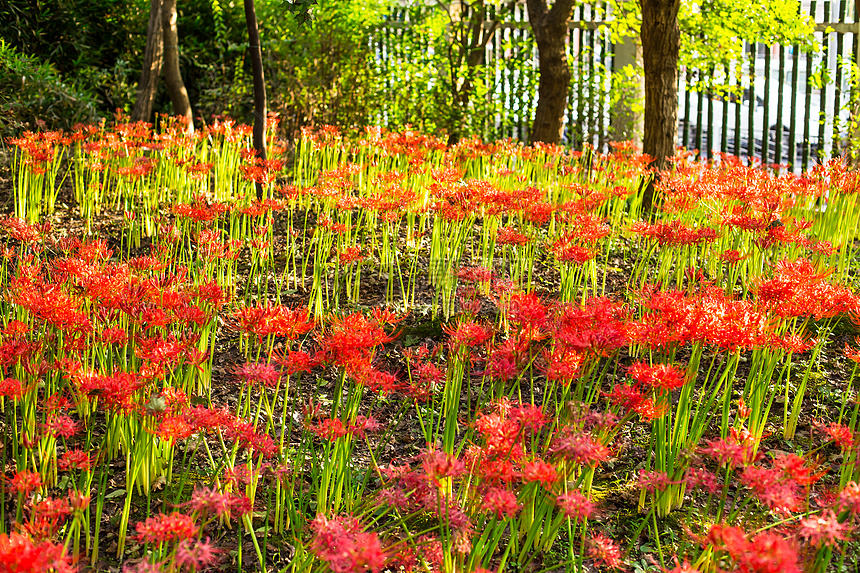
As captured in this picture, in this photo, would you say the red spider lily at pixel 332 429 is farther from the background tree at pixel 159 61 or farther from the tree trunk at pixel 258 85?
the background tree at pixel 159 61

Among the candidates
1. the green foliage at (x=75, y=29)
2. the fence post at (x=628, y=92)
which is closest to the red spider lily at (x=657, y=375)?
the fence post at (x=628, y=92)

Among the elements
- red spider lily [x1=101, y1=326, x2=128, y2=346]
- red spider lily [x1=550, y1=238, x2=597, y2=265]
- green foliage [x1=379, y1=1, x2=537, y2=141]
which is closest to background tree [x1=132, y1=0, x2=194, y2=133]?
green foliage [x1=379, y1=1, x2=537, y2=141]

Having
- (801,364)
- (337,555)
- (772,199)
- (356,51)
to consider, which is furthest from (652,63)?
(337,555)

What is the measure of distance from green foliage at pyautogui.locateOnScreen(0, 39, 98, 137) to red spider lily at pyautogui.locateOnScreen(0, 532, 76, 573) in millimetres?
6818

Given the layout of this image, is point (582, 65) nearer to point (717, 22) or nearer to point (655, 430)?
point (717, 22)

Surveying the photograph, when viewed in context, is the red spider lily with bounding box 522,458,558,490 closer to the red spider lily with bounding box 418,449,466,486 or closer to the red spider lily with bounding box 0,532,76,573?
the red spider lily with bounding box 418,449,466,486

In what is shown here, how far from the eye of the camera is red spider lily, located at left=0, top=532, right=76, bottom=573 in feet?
3.92

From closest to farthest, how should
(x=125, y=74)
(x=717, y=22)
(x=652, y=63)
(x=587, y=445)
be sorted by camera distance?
(x=587, y=445) < (x=652, y=63) < (x=717, y=22) < (x=125, y=74)

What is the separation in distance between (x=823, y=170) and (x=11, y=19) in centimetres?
917

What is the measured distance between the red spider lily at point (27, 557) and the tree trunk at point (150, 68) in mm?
6568

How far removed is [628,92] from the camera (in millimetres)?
8836

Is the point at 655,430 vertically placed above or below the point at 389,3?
below

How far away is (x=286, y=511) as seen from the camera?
2.32 m

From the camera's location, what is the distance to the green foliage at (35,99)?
7242 millimetres
